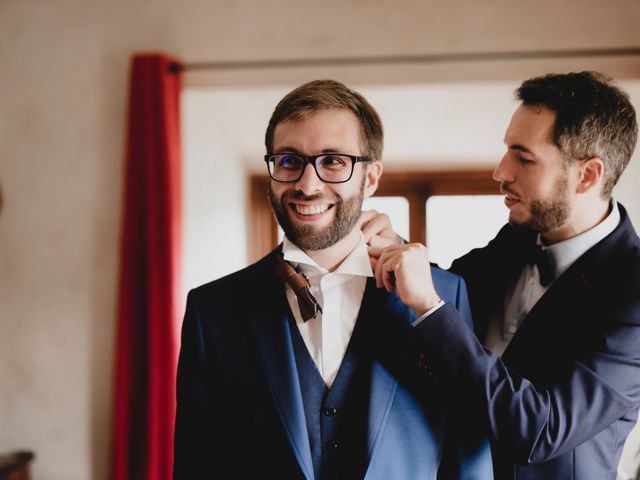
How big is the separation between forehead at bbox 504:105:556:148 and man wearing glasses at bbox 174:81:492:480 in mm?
449

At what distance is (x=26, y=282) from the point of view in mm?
2938

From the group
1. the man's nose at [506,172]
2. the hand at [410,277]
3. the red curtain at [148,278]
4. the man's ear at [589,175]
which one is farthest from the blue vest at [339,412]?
the red curtain at [148,278]

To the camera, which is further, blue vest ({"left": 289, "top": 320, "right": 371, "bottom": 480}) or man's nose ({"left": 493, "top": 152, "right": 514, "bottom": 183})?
man's nose ({"left": 493, "top": 152, "right": 514, "bottom": 183})

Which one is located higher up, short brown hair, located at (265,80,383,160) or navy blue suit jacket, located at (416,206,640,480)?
short brown hair, located at (265,80,383,160)

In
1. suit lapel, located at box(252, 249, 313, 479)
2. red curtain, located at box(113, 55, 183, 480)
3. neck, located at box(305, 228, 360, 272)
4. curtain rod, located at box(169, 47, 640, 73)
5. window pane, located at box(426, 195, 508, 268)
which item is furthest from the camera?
window pane, located at box(426, 195, 508, 268)

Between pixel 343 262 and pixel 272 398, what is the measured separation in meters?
0.36

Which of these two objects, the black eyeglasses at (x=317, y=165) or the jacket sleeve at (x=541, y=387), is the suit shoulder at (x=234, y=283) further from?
the jacket sleeve at (x=541, y=387)

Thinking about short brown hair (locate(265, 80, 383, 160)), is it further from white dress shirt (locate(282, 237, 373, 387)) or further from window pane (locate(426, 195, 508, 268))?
window pane (locate(426, 195, 508, 268))

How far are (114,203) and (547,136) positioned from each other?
2.26 meters

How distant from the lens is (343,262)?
129cm

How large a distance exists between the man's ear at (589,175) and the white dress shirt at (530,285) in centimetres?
10

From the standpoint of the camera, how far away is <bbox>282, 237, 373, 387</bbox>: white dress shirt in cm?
122

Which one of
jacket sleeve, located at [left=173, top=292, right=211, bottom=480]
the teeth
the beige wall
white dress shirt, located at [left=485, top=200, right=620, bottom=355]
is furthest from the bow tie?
the beige wall

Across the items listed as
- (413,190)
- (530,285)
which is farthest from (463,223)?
(530,285)
